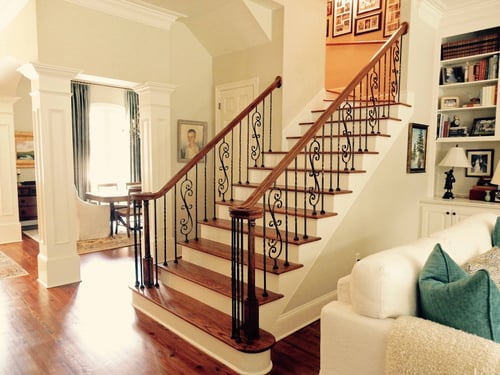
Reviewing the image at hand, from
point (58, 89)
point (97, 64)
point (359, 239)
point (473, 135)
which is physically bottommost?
point (359, 239)

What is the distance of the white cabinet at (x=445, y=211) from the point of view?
407 centimetres

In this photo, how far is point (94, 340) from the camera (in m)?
2.77

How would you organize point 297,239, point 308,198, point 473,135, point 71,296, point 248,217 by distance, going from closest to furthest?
point 248,217 < point 297,239 < point 308,198 < point 71,296 < point 473,135

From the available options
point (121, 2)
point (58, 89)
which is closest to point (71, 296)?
point (58, 89)

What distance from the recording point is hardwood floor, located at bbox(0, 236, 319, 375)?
7.96ft

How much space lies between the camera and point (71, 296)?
11.9 feet

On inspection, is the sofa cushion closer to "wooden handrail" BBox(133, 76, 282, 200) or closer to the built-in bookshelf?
"wooden handrail" BBox(133, 76, 282, 200)

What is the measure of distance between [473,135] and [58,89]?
15.7ft

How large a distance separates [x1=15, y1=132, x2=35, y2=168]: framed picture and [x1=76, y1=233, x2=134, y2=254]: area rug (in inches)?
104

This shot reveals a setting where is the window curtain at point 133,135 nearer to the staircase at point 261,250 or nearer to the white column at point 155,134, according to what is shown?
the white column at point 155,134

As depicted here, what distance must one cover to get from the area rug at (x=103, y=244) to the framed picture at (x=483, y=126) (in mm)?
5142

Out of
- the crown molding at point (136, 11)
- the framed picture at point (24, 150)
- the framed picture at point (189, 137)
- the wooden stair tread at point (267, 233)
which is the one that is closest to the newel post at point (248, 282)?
the wooden stair tread at point (267, 233)

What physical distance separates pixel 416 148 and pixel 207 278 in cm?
288

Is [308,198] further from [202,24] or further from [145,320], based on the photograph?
[202,24]
